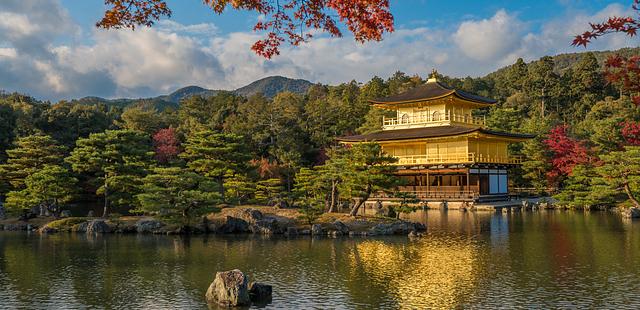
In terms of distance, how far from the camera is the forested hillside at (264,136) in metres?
30.0

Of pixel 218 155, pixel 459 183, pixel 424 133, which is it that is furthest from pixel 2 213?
pixel 459 183

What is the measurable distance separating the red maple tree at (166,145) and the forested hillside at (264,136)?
9 cm

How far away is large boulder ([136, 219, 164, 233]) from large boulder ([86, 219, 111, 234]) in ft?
4.69

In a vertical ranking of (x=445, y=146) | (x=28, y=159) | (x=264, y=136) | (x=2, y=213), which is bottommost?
(x=2, y=213)

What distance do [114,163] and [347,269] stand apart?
54.6 ft

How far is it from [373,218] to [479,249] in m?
6.82

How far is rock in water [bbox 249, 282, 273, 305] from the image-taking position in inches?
487

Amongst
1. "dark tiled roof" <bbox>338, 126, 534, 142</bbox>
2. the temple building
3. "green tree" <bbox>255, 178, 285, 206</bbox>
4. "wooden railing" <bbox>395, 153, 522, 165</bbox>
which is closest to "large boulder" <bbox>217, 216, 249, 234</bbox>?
"green tree" <bbox>255, 178, 285, 206</bbox>

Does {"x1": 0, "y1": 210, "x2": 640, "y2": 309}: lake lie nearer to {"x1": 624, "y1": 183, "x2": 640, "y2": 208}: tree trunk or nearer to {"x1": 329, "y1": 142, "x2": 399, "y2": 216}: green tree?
{"x1": 329, "y1": 142, "x2": 399, "y2": 216}: green tree

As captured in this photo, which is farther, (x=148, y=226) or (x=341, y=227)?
(x=148, y=226)

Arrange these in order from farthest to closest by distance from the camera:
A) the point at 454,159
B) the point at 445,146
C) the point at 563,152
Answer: the point at 445,146 → the point at 563,152 → the point at 454,159

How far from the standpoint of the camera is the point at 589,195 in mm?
32438

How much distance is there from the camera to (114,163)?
27828 mm

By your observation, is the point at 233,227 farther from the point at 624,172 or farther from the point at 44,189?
the point at 624,172
